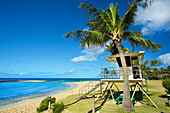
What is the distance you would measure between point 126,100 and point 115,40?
178 inches

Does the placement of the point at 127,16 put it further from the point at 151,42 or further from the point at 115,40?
the point at 151,42

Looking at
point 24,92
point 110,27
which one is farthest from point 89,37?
point 24,92

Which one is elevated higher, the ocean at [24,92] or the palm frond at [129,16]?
the palm frond at [129,16]

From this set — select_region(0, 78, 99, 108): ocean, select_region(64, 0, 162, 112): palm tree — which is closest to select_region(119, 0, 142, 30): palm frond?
select_region(64, 0, 162, 112): palm tree

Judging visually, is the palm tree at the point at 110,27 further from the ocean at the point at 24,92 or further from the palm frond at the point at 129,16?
the ocean at the point at 24,92

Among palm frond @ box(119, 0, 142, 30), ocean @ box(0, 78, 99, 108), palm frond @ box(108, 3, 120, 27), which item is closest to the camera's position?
palm frond @ box(119, 0, 142, 30)

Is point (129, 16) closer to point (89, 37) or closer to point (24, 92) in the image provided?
point (89, 37)

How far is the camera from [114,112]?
23.9ft

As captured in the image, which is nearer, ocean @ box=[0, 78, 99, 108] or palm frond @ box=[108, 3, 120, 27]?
palm frond @ box=[108, 3, 120, 27]

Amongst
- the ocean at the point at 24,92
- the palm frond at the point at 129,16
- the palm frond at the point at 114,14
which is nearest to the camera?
the palm frond at the point at 129,16

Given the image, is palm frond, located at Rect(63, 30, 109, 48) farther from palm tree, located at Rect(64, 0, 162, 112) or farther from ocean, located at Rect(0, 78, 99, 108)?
ocean, located at Rect(0, 78, 99, 108)

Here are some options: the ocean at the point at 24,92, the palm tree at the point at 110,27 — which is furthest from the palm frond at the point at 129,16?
the ocean at the point at 24,92

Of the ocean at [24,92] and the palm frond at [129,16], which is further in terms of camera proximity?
the ocean at [24,92]

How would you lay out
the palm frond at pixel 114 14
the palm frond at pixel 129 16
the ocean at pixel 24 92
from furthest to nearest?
the ocean at pixel 24 92 → the palm frond at pixel 114 14 → the palm frond at pixel 129 16
